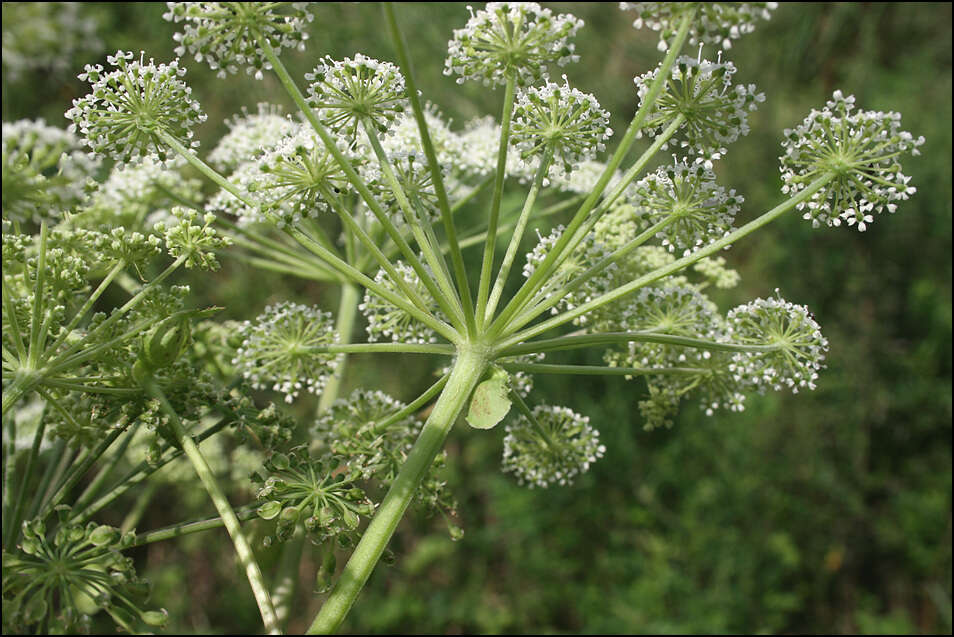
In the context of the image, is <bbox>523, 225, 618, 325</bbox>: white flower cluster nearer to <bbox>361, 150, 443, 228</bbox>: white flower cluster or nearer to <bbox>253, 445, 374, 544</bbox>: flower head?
<bbox>361, 150, 443, 228</bbox>: white flower cluster

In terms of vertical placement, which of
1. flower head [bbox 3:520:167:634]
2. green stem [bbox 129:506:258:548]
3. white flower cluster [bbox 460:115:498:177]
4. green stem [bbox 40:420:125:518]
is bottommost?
flower head [bbox 3:520:167:634]

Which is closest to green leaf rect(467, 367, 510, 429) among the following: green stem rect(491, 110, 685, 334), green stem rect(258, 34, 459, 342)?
green stem rect(491, 110, 685, 334)

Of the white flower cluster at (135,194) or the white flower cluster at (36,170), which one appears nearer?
the white flower cluster at (36,170)

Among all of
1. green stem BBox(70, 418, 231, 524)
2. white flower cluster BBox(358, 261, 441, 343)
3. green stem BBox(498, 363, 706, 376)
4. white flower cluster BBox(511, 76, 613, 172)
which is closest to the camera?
green stem BBox(70, 418, 231, 524)

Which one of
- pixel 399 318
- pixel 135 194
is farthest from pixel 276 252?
pixel 399 318

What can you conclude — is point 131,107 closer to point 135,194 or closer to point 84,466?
point 84,466

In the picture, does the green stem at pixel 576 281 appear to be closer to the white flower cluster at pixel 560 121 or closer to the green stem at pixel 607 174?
the green stem at pixel 607 174

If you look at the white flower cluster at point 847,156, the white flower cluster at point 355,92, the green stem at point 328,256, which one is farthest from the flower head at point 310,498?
the white flower cluster at point 847,156
